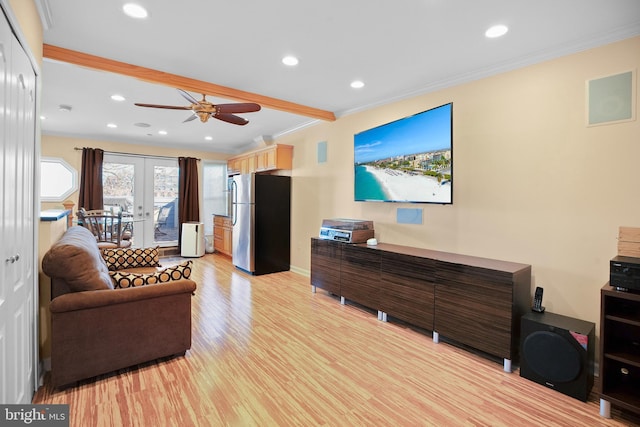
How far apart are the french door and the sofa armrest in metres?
4.46

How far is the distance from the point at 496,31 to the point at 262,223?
13.3 feet

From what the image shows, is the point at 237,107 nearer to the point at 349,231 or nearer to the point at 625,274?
the point at 349,231

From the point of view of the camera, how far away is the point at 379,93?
3.66m

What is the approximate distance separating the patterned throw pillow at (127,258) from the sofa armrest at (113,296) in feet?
4.77

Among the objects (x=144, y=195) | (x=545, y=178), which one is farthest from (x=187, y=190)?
(x=545, y=178)

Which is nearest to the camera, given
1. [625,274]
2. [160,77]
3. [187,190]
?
[625,274]

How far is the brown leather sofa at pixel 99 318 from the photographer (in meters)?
1.99

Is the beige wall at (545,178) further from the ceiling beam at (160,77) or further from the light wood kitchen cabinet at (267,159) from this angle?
the light wood kitchen cabinet at (267,159)

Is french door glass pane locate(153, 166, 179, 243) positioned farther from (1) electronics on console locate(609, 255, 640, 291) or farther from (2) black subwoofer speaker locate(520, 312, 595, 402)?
(1) electronics on console locate(609, 255, 640, 291)

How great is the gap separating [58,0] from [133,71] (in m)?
0.92

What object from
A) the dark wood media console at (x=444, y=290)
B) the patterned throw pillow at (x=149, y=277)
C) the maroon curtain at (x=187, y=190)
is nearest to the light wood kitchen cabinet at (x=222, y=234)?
the maroon curtain at (x=187, y=190)

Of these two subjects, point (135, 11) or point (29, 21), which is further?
point (135, 11)

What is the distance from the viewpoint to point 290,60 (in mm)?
2820

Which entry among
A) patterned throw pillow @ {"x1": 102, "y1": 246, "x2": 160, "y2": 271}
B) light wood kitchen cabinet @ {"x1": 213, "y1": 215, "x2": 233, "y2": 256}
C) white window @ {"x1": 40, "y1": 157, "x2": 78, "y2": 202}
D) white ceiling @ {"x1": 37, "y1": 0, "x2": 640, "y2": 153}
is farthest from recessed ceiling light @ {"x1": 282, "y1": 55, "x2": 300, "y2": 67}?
white window @ {"x1": 40, "y1": 157, "x2": 78, "y2": 202}
